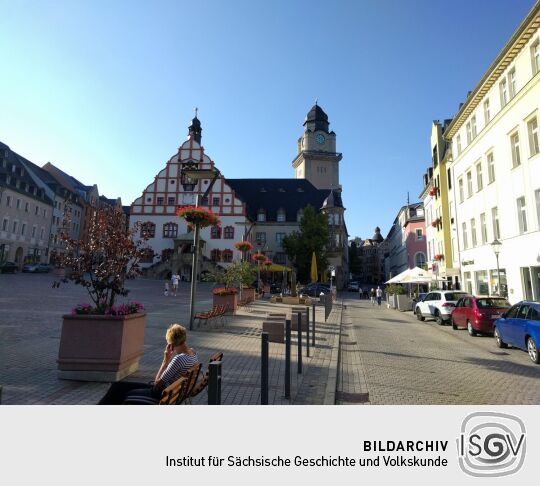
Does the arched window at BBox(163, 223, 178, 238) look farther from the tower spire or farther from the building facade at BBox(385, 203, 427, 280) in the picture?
the building facade at BBox(385, 203, 427, 280)

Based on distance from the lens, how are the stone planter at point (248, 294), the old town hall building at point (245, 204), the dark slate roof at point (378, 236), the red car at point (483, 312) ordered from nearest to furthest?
the red car at point (483, 312)
the stone planter at point (248, 294)
the old town hall building at point (245, 204)
the dark slate roof at point (378, 236)

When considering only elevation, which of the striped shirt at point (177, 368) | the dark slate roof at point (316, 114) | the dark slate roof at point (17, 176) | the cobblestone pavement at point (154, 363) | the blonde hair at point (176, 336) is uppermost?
the dark slate roof at point (316, 114)

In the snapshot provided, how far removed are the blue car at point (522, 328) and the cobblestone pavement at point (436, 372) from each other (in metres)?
0.32

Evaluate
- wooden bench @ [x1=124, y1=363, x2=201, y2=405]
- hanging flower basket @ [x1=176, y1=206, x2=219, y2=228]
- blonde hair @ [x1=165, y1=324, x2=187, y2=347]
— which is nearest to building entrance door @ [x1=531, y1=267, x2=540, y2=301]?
hanging flower basket @ [x1=176, y1=206, x2=219, y2=228]

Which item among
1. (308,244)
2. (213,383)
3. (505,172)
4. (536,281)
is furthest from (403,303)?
(308,244)

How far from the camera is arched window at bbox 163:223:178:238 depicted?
55562mm

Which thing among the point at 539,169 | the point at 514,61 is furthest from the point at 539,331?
the point at 514,61

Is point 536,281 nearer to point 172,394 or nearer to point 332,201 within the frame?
point 172,394

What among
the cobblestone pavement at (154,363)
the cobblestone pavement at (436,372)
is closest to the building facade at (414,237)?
the cobblestone pavement at (436,372)

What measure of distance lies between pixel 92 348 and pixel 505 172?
21.1m

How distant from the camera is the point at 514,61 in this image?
61.4ft

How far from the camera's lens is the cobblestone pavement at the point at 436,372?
5789 mm
